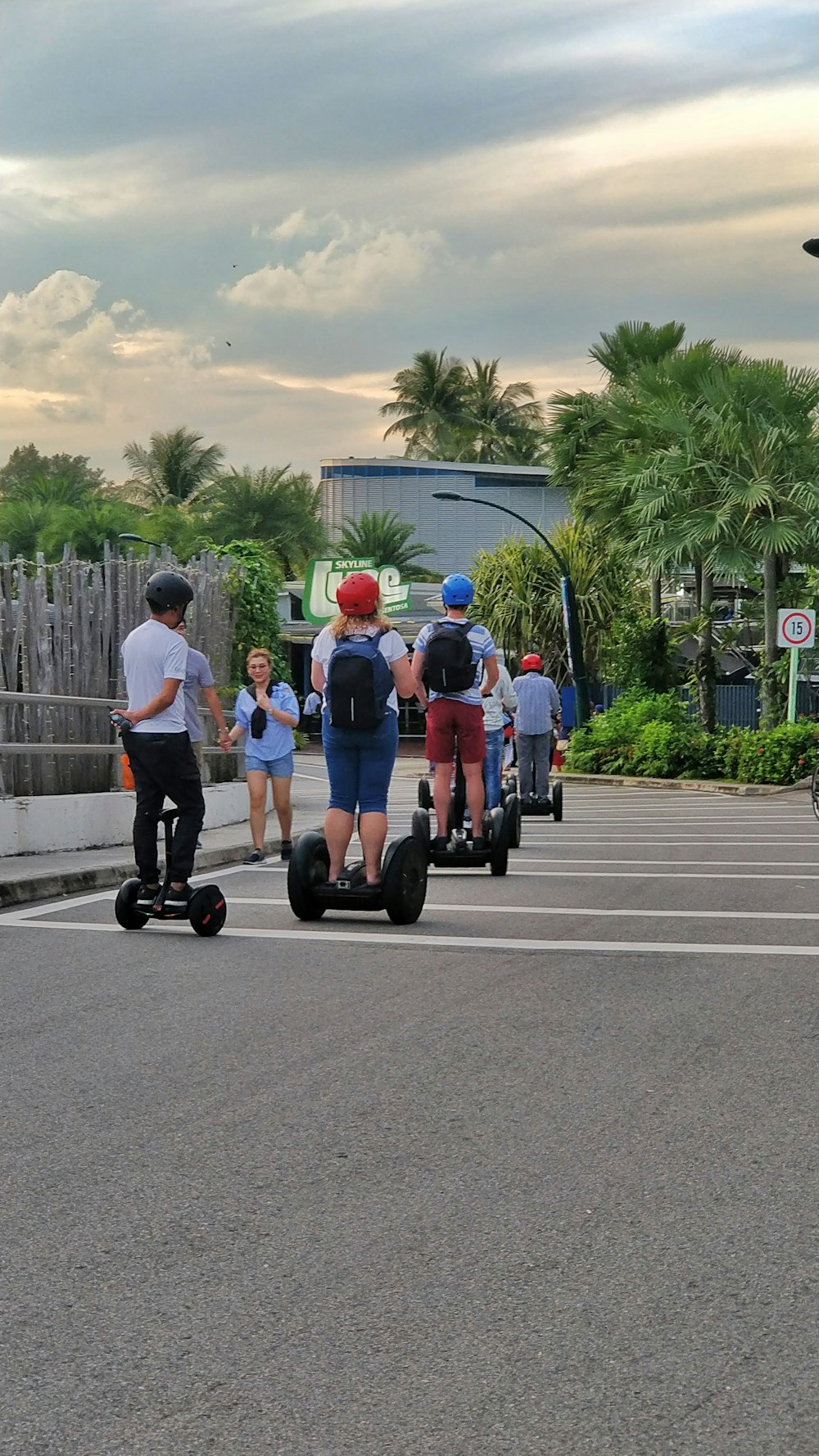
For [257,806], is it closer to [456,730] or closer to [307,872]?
[456,730]

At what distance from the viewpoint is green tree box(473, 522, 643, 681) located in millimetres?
50656

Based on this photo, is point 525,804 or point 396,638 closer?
point 396,638

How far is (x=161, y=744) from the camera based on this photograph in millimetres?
9078

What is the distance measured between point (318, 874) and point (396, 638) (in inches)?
54.1

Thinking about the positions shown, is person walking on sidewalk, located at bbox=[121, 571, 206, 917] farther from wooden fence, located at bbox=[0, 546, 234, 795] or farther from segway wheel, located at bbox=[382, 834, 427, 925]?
wooden fence, located at bbox=[0, 546, 234, 795]

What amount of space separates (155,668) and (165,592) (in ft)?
1.31

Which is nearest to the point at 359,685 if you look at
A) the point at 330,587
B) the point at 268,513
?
the point at 330,587

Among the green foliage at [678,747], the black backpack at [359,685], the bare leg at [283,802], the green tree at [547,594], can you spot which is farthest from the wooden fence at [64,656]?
the green tree at [547,594]

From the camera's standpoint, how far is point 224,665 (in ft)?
65.1

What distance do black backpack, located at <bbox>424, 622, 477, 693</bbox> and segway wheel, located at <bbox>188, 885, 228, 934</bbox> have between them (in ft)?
8.79

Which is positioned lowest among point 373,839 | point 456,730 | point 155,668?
point 373,839

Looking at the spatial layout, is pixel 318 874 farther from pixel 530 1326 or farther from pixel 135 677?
pixel 530 1326

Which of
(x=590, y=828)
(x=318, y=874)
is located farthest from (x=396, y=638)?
(x=590, y=828)

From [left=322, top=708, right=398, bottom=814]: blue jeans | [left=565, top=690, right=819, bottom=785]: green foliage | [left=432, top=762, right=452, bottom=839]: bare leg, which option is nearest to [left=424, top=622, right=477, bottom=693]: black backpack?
[left=432, top=762, right=452, bottom=839]: bare leg
